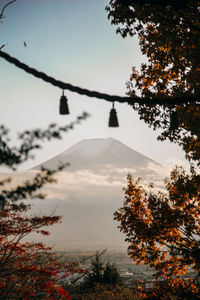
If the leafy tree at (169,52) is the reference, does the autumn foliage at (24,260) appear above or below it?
below

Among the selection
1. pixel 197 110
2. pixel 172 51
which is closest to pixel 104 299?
pixel 197 110

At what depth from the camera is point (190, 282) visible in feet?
20.8

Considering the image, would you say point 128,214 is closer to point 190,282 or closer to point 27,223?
point 190,282

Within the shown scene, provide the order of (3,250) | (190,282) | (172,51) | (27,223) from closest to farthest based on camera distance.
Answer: (172,51) < (190,282) < (3,250) < (27,223)

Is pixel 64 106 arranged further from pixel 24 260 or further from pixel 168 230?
pixel 24 260

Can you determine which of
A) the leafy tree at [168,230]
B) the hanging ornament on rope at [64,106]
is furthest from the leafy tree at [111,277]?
the hanging ornament on rope at [64,106]

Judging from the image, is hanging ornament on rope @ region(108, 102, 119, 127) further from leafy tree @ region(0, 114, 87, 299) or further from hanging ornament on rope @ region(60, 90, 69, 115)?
leafy tree @ region(0, 114, 87, 299)

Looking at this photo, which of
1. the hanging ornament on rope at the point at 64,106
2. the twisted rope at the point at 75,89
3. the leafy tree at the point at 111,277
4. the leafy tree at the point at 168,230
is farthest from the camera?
the leafy tree at the point at 111,277

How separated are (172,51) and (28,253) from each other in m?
8.16

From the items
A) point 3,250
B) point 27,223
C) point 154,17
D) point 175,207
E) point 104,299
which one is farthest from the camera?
point 104,299

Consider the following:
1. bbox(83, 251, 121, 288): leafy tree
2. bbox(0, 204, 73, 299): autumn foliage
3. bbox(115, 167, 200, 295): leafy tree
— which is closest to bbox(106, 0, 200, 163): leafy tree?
bbox(115, 167, 200, 295): leafy tree

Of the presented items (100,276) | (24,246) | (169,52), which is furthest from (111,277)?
(169,52)

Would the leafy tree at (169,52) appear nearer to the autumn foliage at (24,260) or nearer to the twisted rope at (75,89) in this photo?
the twisted rope at (75,89)

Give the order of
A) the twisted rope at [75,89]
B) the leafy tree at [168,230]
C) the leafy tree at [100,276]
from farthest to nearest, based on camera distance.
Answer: the leafy tree at [100,276] < the leafy tree at [168,230] < the twisted rope at [75,89]
